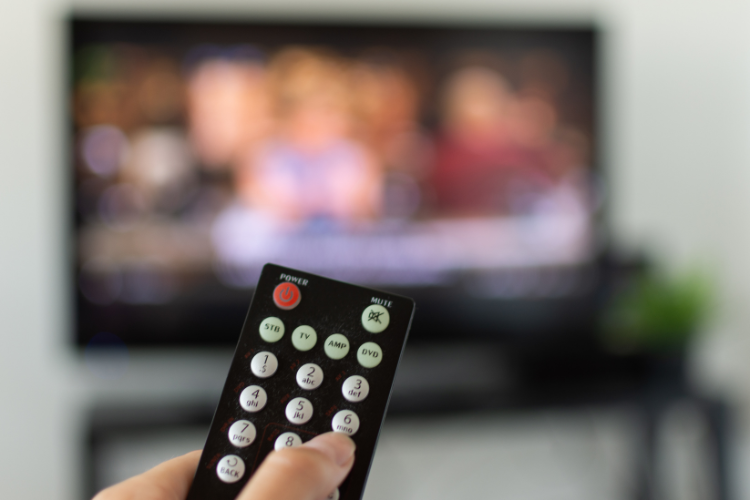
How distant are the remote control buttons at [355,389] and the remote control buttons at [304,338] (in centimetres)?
3

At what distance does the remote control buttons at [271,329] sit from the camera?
1.37 feet

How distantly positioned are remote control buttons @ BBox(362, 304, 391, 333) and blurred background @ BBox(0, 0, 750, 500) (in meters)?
0.89

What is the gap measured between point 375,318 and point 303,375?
2.3 inches

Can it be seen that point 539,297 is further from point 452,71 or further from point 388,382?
point 388,382

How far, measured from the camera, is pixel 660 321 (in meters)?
1.30

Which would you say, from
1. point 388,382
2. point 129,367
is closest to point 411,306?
point 388,382

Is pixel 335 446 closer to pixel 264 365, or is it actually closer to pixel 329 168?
pixel 264 365

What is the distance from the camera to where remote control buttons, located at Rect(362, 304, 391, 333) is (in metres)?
0.41

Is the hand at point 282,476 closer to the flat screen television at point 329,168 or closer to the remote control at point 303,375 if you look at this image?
the remote control at point 303,375

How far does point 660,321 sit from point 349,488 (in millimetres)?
1097

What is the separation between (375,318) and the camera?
41 centimetres

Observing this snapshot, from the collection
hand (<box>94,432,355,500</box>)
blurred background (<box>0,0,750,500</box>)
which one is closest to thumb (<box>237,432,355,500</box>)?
hand (<box>94,432,355,500</box>)

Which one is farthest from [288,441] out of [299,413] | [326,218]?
[326,218]

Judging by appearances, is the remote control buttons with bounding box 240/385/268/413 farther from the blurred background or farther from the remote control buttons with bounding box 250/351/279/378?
the blurred background
